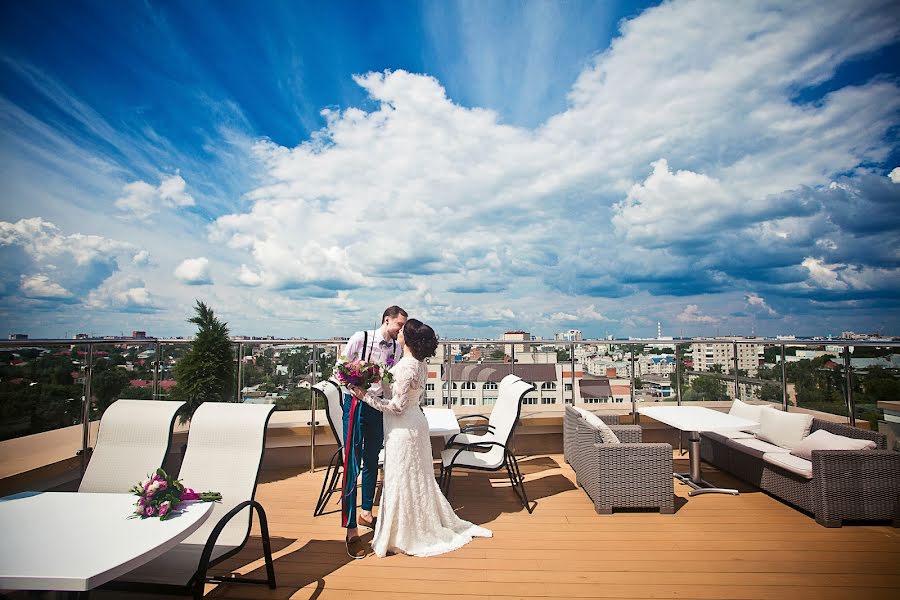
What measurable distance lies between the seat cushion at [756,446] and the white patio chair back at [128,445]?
201 inches

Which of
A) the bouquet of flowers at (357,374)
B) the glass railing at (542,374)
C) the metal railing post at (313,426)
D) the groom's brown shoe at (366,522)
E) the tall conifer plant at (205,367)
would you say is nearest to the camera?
the bouquet of flowers at (357,374)

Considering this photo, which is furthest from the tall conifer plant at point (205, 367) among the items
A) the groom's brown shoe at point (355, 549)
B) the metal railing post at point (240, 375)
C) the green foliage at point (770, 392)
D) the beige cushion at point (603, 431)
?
the green foliage at point (770, 392)

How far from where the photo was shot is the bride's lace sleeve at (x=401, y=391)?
2980 millimetres

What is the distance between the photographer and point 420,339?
10.0 feet

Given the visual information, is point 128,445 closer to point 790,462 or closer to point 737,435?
point 790,462

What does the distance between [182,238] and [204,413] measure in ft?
25.1

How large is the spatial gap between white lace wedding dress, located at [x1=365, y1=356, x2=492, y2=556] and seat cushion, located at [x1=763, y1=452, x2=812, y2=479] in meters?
2.95

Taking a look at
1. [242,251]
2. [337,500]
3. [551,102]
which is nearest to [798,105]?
[551,102]

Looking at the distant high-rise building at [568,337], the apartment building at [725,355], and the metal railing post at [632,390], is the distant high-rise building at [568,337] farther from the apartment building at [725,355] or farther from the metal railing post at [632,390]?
the apartment building at [725,355]

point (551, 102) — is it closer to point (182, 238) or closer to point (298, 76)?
point (298, 76)

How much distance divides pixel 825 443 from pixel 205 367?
6148 millimetres

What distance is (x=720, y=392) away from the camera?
5.84m

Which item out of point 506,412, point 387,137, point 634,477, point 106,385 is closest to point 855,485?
point 634,477

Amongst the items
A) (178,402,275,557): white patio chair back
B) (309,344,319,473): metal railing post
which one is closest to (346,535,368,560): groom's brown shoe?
(178,402,275,557): white patio chair back
